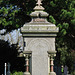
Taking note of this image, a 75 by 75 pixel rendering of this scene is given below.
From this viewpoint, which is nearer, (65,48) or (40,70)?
(40,70)

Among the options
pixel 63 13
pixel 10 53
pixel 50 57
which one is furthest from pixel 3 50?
pixel 50 57

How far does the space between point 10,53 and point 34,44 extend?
10.8m

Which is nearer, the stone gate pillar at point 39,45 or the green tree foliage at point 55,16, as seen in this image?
the stone gate pillar at point 39,45

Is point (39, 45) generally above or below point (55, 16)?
below

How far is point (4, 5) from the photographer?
26047 mm

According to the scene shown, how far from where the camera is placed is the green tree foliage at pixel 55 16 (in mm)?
23641

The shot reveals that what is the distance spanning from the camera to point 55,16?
975 inches

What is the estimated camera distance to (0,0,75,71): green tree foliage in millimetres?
23641

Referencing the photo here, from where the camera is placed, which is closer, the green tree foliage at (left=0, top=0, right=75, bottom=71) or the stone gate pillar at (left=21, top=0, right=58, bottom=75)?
the stone gate pillar at (left=21, top=0, right=58, bottom=75)

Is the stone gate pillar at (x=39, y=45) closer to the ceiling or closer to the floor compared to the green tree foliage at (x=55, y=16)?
closer to the floor

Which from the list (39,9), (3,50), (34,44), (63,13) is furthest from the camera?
(3,50)

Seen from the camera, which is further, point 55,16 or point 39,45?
point 55,16

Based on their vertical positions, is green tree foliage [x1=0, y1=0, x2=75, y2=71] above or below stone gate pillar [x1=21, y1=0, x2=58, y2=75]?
above

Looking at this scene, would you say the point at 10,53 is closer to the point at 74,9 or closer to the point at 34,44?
the point at 74,9
